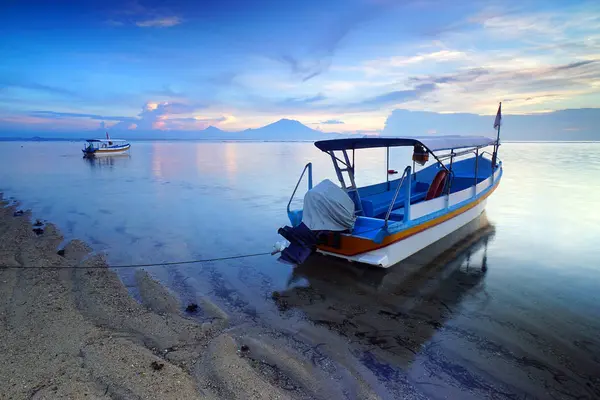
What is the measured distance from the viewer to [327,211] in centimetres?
791

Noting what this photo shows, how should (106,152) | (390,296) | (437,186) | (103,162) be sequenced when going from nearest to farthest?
(390,296) < (437,186) < (103,162) < (106,152)

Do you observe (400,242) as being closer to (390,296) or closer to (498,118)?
(390,296)

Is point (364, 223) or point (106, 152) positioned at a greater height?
point (106, 152)

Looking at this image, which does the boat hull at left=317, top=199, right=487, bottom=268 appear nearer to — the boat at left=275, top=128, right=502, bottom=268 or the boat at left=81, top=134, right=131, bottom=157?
the boat at left=275, top=128, right=502, bottom=268

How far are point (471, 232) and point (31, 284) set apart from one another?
39.8 feet

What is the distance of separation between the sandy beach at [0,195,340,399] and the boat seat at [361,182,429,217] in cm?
507

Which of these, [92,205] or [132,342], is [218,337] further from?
[92,205]

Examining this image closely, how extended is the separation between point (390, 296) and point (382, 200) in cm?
467

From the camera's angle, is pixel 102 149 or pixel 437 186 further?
pixel 102 149

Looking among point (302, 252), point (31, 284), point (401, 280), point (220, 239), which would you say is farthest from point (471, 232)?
point (31, 284)

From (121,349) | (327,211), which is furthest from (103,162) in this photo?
(121,349)

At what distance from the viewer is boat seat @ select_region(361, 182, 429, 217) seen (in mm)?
9594

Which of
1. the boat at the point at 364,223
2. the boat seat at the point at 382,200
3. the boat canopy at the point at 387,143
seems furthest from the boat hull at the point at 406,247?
the boat canopy at the point at 387,143

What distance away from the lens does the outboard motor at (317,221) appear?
25.8 feet
